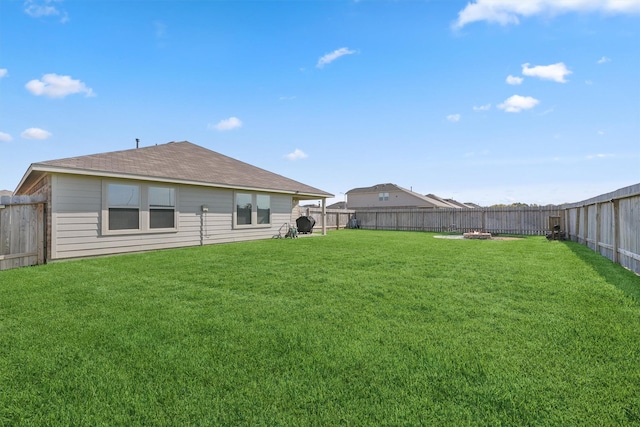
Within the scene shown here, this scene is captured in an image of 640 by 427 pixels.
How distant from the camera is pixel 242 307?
13.7ft

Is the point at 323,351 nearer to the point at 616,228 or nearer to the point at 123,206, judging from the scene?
the point at 616,228

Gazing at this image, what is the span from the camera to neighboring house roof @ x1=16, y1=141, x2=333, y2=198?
27.9 feet

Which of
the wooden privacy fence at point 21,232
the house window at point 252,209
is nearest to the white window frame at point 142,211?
the wooden privacy fence at point 21,232

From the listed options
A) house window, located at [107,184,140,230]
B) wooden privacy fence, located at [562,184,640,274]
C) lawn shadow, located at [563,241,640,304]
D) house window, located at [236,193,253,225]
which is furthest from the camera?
house window, located at [236,193,253,225]

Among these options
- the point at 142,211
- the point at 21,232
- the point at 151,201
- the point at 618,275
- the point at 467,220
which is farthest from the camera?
the point at 467,220

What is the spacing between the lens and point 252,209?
1341cm

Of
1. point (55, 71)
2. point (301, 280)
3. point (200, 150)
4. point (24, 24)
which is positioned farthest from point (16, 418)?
point (200, 150)

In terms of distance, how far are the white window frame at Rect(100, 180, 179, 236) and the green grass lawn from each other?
3.39 m

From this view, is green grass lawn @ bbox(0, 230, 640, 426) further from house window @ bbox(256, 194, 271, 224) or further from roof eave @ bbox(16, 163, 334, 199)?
house window @ bbox(256, 194, 271, 224)

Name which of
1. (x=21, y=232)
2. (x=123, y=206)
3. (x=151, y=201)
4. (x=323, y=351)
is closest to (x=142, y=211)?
(x=151, y=201)

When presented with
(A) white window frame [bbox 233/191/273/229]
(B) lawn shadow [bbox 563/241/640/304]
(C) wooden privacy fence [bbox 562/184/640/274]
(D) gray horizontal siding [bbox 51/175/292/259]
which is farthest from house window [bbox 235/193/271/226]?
(C) wooden privacy fence [bbox 562/184/640/274]

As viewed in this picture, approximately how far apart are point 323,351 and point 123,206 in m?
8.99

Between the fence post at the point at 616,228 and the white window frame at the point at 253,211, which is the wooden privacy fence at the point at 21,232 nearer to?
the white window frame at the point at 253,211

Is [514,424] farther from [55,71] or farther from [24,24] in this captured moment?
[55,71]
